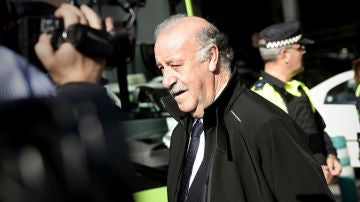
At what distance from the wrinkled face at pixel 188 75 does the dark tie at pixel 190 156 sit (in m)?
0.06

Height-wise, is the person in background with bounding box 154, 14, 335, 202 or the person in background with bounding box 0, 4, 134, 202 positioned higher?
the person in background with bounding box 0, 4, 134, 202

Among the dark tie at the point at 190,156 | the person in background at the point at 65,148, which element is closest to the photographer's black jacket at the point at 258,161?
the dark tie at the point at 190,156

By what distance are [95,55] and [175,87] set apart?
0.99 m

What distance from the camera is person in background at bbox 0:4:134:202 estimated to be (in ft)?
2.57

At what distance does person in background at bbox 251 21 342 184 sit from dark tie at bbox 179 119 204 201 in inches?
A: 35.5

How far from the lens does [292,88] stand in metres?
3.06

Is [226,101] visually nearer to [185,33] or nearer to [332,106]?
[185,33]

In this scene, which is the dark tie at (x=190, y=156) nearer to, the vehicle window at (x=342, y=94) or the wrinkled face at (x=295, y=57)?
the wrinkled face at (x=295, y=57)

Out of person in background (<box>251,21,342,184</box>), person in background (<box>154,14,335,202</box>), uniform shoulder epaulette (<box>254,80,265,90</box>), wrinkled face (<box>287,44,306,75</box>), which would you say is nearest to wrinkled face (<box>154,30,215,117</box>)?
person in background (<box>154,14,335,202</box>)

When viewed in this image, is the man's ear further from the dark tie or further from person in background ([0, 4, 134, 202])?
person in background ([0, 4, 134, 202])

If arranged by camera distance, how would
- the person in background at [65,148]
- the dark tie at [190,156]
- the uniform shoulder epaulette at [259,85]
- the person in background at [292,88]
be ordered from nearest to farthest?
the person in background at [65,148] → the dark tie at [190,156] → the person in background at [292,88] → the uniform shoulder epaulette at [259,85]

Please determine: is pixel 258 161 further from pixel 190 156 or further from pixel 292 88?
pixel 292 88

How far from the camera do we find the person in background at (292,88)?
293cm

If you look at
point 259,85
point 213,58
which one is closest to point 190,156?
point 213,58
